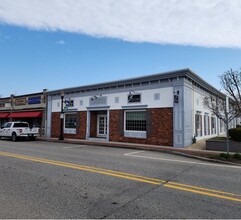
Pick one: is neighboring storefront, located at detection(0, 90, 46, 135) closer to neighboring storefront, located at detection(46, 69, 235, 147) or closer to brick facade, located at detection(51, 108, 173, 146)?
neighboring storefront, located at detection(46, 69, 235, 147)

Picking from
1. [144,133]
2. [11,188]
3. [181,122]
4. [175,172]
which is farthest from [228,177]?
[144,133]

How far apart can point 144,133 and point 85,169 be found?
415 inches

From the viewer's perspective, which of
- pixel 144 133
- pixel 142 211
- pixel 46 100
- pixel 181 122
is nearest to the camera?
pixel 142 211

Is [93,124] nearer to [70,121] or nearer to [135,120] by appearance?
[70,121]

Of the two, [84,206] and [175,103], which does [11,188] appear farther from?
[175,103]

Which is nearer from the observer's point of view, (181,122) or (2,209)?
(2,209)

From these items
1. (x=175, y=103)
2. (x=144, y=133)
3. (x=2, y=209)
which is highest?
(x=175, y=103)

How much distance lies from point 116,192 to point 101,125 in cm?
1728

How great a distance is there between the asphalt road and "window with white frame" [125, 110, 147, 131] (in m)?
9.98

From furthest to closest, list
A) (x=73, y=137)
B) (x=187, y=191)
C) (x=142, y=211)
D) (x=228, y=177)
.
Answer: (x=73, y=137) → (x=228, y=177) → (x=187, y=191) → (x=142, y=211)

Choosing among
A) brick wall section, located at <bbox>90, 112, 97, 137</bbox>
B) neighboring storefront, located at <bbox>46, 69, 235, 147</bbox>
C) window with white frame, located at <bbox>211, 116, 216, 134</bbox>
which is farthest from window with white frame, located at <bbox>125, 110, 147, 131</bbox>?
window with white frame, located at <bbox>211, 116, 216, 134</bbox>

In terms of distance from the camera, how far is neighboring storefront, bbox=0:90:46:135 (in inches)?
1110

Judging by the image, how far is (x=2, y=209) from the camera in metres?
4.70

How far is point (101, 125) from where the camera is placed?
75.6 ft
